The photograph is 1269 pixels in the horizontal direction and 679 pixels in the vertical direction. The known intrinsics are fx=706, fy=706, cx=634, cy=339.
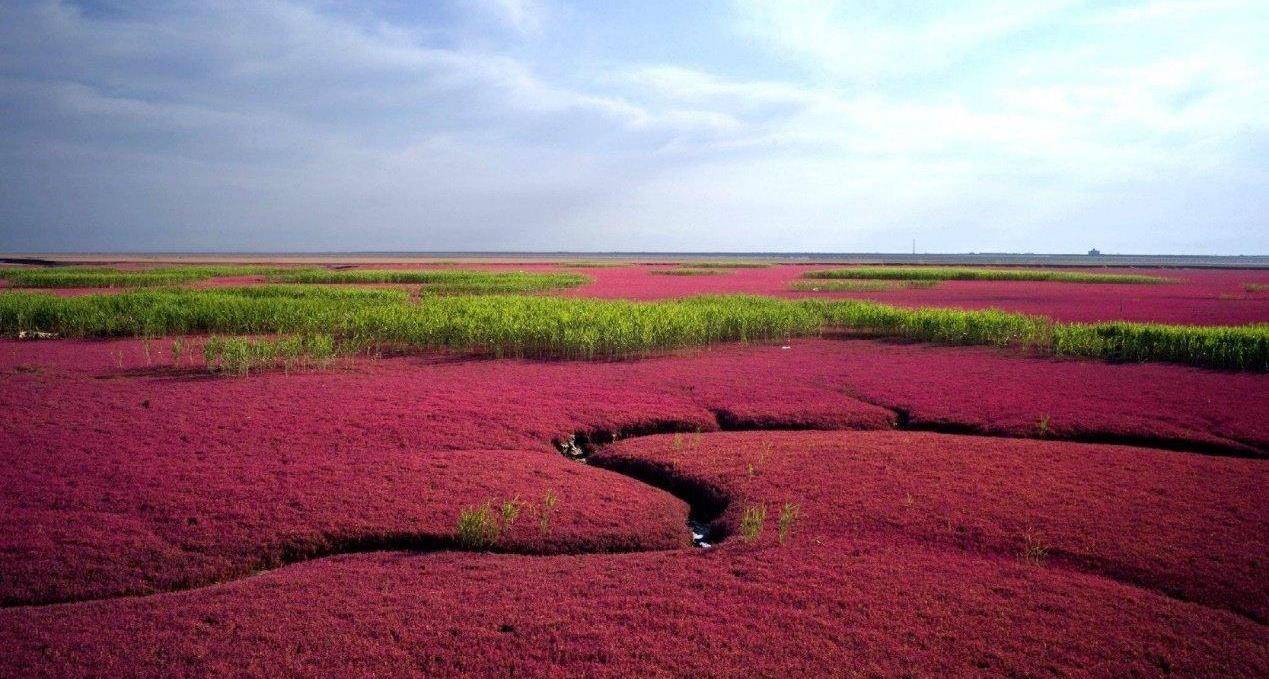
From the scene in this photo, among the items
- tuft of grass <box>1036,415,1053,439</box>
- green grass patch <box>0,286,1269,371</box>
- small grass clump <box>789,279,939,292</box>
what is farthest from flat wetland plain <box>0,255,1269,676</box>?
small grass clump <box>789,279,939,292</box>

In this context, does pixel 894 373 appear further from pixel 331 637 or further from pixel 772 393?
pixel 331 637

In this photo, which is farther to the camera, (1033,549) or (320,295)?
(320,295)

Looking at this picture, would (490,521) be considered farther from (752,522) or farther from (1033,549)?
(1033,549)

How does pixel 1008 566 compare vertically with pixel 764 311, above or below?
below

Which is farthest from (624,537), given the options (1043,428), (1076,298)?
(1076,298)

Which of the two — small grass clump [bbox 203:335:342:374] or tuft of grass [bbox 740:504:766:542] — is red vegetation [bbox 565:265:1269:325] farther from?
tuft of grass [bbox 740:504:766:542]

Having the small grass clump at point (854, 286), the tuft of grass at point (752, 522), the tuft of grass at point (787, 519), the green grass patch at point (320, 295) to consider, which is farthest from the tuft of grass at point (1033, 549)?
the small grass clump at point (854, 286)

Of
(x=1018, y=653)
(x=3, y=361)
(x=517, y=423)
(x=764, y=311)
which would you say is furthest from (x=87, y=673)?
(x=764, y=311)
